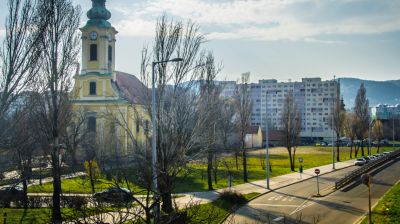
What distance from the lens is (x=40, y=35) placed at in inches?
607

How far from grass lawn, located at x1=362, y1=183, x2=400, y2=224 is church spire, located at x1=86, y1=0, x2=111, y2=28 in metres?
43.2

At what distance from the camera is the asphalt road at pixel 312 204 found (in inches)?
885

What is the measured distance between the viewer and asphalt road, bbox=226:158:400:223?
73.7 ft

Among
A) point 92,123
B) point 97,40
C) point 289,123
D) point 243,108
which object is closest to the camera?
point 243,108

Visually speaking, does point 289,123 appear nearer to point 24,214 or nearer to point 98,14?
point 98,14

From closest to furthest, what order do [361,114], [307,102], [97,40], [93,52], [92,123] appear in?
1. [97,40]
2. [93,52]
3. [92,123]
4. [361,114]
5. [307,102]

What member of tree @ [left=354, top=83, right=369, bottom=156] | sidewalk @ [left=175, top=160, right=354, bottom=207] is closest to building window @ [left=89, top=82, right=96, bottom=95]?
sidewalk @ [left=175, top=160, right=354, bottom=207]

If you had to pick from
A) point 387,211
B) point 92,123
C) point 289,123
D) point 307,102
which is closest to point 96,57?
point 92,123

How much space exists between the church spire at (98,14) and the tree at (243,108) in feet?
80.5

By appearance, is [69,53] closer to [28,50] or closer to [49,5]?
[49,5]

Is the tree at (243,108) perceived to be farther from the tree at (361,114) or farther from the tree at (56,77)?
the tree at (361,114)

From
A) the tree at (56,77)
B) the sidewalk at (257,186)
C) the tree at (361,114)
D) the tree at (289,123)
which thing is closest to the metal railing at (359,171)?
the sidewalk at (257,186)

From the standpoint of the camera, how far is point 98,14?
57.1 metres

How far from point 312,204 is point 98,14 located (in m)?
41.4
